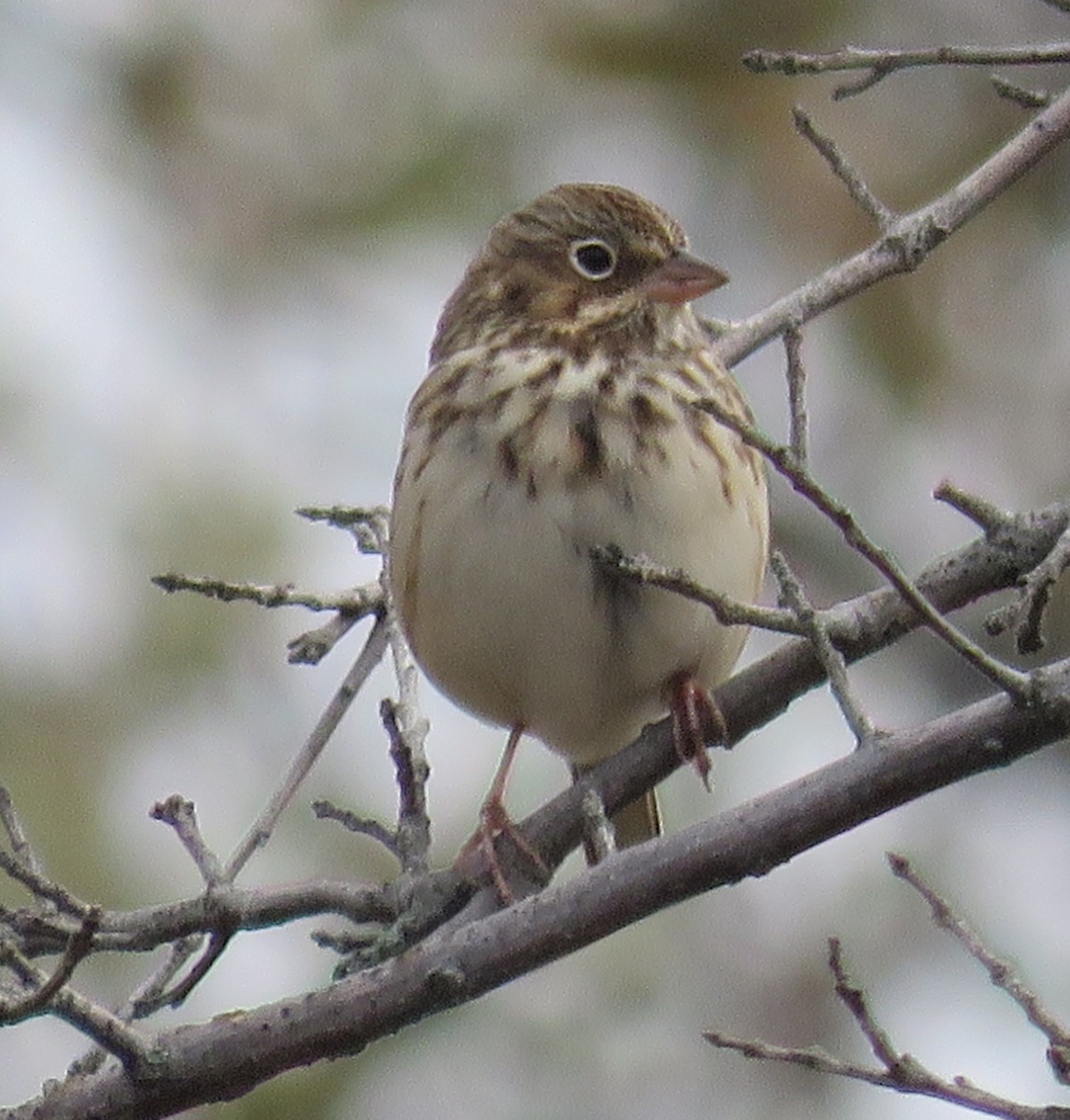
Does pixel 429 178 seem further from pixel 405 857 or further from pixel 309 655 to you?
pixel 405 857

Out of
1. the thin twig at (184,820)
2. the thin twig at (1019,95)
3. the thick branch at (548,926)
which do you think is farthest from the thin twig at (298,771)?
the thin twig at (1019,95)

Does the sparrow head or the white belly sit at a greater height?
the sparrow head

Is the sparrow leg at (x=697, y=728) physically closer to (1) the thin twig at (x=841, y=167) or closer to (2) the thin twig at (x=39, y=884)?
(1) the thin twig at (x=841, y=167)

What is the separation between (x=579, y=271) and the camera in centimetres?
541

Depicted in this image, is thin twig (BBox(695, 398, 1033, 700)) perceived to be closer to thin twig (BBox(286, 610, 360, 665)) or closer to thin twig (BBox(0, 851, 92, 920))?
thin twig (BBox(0, 851, 92, 920))

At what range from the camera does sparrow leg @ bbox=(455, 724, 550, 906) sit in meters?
4.14

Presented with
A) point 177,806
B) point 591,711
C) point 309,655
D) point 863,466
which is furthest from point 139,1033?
point 863,466

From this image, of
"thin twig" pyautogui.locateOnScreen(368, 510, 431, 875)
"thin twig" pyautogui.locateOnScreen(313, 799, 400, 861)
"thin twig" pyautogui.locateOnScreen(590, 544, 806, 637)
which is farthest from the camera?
"thin twig" pyautogui.locateOnScreen(313, 799, 400, 861)

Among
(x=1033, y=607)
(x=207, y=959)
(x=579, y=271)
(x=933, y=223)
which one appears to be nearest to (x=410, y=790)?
(x=207, y=959)

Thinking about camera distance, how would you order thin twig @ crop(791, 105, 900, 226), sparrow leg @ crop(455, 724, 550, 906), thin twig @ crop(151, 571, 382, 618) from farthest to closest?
thin twig @ crop(151, 571, 382, 618) → thin twig @ crop(791, 105, 900, 226) → sparrow leg @ crop(455, 724, 550, 906)

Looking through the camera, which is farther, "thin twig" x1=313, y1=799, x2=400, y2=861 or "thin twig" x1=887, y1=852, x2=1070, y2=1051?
"thin twig" x1=313, y1=799, x2=400, y2=861

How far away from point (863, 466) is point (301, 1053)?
6.61 metres

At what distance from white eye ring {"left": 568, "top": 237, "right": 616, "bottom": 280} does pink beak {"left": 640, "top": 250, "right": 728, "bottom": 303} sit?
0.12 metres

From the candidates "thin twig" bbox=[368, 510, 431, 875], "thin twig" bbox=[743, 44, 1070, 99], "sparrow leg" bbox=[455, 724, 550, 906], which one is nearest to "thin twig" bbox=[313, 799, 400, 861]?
"thin twig" bbox=[368, 510, 431, 875]
